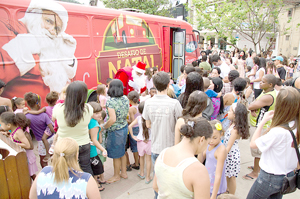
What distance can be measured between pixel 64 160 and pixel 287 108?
2.03 meters

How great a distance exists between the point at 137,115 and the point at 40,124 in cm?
167

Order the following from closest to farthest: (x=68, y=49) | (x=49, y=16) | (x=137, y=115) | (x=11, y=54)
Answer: (x=137, y=115) < (x=11, y=54) < (x=49, y=16) < (x=68, y=49)

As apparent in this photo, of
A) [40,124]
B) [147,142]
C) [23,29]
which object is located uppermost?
[23,29]

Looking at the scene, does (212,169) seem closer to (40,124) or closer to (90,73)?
(40,124)

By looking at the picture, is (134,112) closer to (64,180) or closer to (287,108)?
(64,180)

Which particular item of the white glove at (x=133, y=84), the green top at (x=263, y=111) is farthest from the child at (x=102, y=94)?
the green top at (x=263, y=111)

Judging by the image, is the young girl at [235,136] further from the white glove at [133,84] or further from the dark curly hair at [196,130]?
the white glove at [133,84]

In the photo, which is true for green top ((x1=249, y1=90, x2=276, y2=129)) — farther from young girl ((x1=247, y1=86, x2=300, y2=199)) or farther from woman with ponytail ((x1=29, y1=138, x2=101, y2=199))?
woman with ponytail ((x1=29, y1=138, x2=101, y2=199))

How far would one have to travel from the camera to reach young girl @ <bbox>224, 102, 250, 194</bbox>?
277cm

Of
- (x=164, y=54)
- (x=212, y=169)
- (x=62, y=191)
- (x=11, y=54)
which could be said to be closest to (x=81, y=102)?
(x=62, y=191)

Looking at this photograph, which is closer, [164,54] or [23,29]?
[23,29]

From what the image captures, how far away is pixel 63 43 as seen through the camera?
5.08 m

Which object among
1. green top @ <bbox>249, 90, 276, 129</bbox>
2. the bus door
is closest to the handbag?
green top @ <bbox>249, 90, 276, 129</bbox>

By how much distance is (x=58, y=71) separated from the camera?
198 inches
